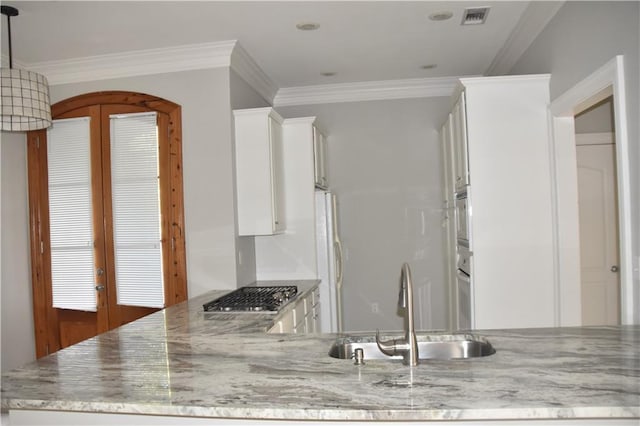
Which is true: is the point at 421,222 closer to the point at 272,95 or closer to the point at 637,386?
the point at 272,95

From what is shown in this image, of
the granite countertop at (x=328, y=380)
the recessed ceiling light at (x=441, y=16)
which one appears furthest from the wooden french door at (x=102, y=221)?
the recessed ceiling light at (x=441, y=16)

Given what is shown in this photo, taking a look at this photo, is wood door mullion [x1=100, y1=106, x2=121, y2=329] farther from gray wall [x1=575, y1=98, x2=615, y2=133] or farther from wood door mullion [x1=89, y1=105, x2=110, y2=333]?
gray wall [x1=575, y1=98, x2=615, y2=133]

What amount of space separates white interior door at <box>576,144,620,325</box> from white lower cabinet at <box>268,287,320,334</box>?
241cm

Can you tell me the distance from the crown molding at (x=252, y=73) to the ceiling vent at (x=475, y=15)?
173 centimetres

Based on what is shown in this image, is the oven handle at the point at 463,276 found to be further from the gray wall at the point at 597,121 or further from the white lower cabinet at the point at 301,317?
the gray wall at the point at 597,121

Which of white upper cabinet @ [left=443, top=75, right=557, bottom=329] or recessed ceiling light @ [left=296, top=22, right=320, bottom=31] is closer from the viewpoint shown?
white upper cabinet @ [left=443, top=75, right=557, bottom=329]

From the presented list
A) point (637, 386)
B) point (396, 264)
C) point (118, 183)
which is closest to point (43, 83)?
point (118, 183)

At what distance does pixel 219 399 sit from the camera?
1437 mm

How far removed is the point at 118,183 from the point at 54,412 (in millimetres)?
2818

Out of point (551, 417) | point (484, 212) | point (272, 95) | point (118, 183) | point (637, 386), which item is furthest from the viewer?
point (272, 95)

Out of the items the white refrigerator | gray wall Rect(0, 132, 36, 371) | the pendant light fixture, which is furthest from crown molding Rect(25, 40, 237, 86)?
the white refrigerator

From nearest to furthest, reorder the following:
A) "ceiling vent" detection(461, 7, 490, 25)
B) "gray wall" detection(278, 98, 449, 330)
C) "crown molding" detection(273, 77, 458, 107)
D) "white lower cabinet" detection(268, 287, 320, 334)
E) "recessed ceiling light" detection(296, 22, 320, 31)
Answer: "white lower cabinet" detection(268, 287, 320, 334)
"ceiling vent" detection(461, 7, 490, 25)
"recessed ceiling light" detection(296, 22, 320, 31)
"crown molding" detection(273, 77, 458, 107)
"gray wall" detection(278, 98, 449, 330)

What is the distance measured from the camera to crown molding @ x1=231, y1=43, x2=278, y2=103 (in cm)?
400

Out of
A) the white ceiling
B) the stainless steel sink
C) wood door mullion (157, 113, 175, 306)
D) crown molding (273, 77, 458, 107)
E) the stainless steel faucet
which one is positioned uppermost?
the white ceiling
